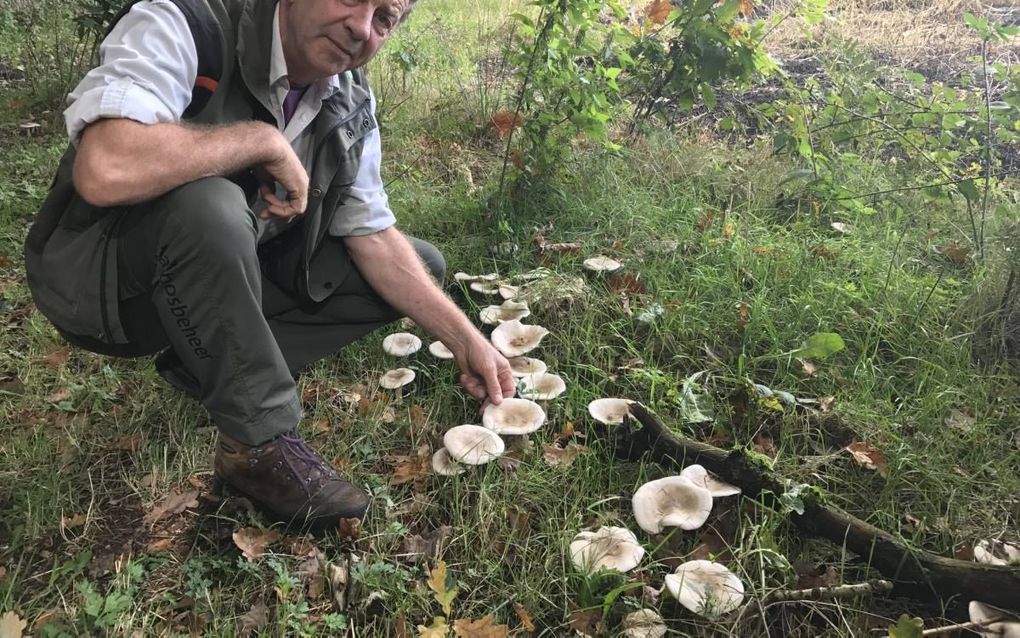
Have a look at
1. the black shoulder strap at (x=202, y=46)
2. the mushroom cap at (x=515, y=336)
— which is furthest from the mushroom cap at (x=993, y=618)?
the black shoulder strap at (x=202, y=46)

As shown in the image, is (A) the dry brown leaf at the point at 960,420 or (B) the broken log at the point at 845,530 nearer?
(B) the broken log at the point at 845,530

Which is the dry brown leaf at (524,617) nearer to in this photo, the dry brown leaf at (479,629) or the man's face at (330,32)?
the dry brown leaf at (479,629)

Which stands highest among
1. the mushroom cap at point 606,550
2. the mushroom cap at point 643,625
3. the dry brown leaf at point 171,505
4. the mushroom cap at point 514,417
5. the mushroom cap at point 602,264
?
the mushroom cap at point 602,264

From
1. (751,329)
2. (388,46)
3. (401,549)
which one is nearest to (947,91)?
(751,329)

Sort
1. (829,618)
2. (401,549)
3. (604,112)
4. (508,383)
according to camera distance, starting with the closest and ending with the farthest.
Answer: (829,618)
(401,549)
(508,383)
(604,112)

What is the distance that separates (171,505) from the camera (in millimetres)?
2307

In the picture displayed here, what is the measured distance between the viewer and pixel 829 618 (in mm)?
1991

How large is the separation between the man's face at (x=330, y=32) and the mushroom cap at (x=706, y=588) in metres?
1.87

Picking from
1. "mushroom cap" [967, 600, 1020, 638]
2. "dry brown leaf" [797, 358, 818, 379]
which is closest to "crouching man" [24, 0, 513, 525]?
"dry brown leaf" [797, 358, 818, 379]

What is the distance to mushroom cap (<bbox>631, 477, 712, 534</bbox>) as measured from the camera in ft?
6.86

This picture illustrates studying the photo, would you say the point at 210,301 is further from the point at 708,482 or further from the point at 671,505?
the point at 708,482

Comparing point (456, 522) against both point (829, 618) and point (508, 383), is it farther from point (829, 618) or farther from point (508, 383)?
point (829, 618)

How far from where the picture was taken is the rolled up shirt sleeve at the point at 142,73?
1791 millimetres

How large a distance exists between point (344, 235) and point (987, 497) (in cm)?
245
